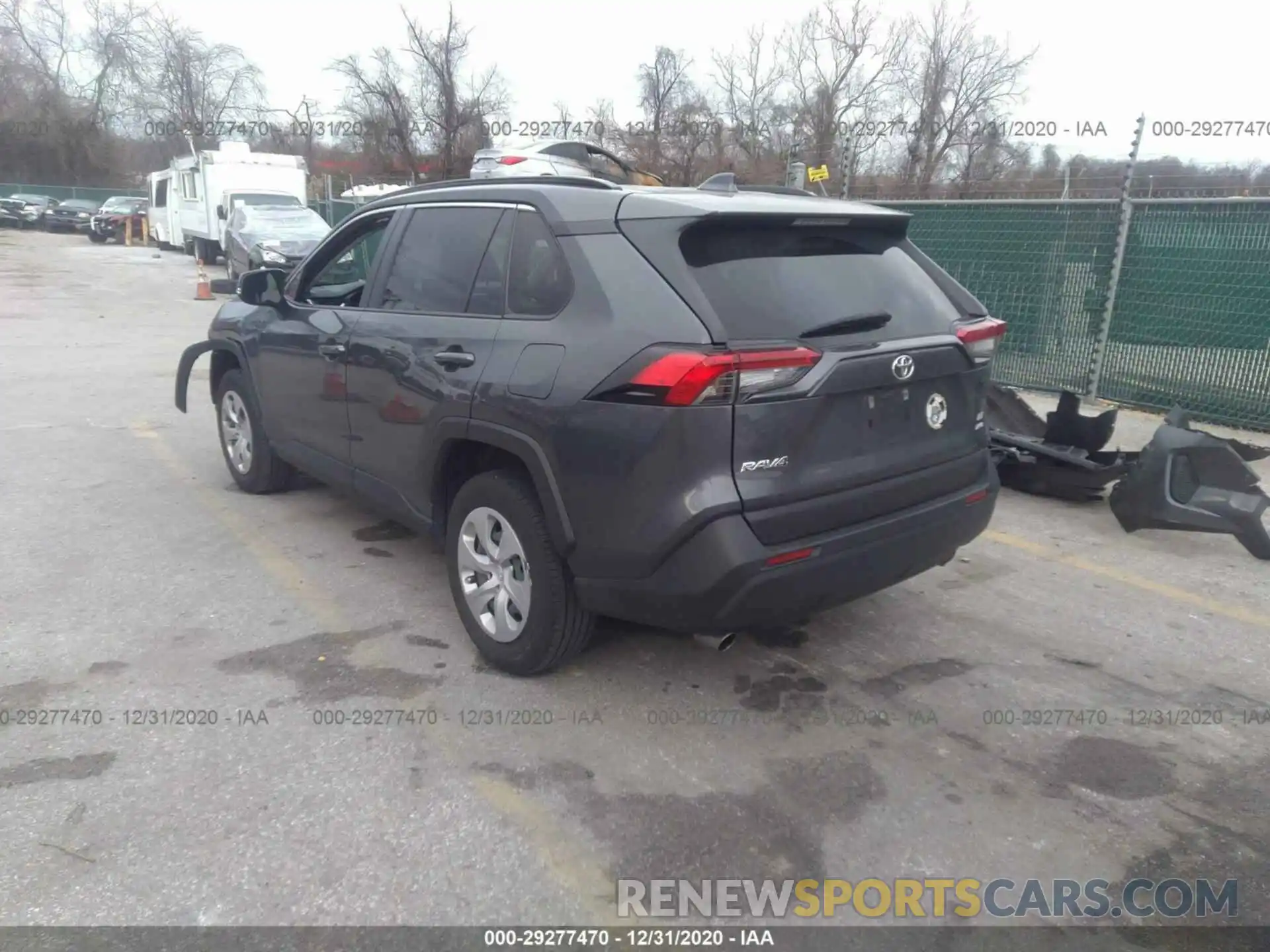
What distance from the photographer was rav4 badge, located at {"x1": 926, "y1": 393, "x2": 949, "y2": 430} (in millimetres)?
3449

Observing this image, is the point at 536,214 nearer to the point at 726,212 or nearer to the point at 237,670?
the point at 726,212

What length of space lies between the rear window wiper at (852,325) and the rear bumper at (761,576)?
0.65 metres

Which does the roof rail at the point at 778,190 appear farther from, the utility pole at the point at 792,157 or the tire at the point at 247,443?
the utility pole at the point at 792,157

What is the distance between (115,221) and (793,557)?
129 feet

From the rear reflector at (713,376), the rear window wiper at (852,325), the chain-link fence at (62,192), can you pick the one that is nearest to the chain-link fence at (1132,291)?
the rear window wiper at (852,325)

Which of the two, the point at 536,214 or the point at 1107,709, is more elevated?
the point at 536,214

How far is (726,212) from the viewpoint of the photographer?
10.2ft

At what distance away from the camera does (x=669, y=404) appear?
290cm

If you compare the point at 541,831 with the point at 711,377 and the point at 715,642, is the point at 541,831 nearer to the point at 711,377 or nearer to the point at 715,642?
the point at 715,642

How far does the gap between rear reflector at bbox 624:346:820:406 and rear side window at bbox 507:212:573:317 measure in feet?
1.87

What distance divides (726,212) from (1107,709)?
7.62ft

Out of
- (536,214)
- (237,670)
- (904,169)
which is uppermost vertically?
(904,169)

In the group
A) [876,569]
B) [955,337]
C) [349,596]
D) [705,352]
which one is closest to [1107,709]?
[876,569]

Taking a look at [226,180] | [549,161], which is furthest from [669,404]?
[226,180]
